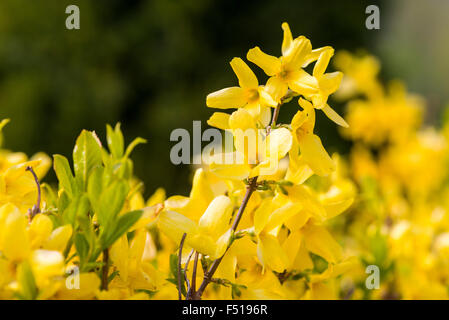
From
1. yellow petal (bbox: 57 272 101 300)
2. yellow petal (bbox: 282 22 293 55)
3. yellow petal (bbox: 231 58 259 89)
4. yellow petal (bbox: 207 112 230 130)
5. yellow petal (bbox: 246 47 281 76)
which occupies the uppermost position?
yellow petal (bbox: 282 22 293 55)

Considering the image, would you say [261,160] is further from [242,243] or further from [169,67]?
[169,67]

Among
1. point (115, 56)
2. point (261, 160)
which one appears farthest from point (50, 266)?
point (115, 56)

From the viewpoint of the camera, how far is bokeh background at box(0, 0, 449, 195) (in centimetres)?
353

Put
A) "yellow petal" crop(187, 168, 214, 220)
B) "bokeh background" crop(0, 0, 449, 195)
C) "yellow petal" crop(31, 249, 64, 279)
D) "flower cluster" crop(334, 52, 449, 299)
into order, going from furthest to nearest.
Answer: "bokeh background" crop(0, 0, 449, 195) → "flower cluster" crop(334, 52, 449, 299) → "yellow petal" crop(187, 168, 214, 220) → "yellow petal" crop(31, 249, 64, 279)

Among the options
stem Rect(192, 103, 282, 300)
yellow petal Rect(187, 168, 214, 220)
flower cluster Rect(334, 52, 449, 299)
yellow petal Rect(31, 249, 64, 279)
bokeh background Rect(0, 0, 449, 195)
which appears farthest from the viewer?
bokeh background Rect(0, 0, 449, 195)

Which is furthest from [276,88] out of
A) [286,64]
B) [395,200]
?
[395,200]

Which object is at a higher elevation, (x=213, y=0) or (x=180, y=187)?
(x=213, y=0)

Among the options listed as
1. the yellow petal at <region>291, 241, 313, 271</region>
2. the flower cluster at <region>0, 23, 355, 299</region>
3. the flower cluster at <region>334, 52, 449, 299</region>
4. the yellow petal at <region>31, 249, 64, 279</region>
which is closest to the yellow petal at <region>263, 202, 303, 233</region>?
the flower cluster at <region>0, 23, 355, 299</region>

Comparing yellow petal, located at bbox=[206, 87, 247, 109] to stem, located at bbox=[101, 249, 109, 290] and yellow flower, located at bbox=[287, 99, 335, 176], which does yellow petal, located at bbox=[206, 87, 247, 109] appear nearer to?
yellow flower, located at bbox=[287, 99, 335, 176]

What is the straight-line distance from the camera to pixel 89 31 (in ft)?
11.8

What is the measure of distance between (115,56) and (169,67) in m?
0.41

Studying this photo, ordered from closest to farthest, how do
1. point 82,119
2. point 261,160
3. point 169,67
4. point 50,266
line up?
point 50,266, point 261,160, point 82,119, point 169,67

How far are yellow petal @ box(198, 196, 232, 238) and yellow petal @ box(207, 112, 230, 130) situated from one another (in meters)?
0.08

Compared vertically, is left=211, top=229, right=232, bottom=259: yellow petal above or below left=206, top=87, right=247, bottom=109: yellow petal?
below
